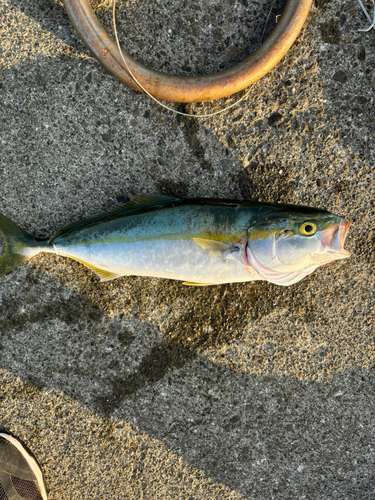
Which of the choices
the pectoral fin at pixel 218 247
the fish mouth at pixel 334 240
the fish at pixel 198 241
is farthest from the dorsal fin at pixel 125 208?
the fish mouth at pixel 334 240

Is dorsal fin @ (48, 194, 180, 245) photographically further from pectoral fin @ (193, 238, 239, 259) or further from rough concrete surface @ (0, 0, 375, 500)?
pectoral fin @ (193, 238, 239, 259)

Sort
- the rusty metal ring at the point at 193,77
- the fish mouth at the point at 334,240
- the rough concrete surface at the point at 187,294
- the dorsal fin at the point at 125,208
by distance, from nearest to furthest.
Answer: the fish mouth at the point at 334,240 < the rusty metal ring at the point at 193,77 < the dorsal fin at the point at 125,208 < the rough concrete surface at the point at 187,294

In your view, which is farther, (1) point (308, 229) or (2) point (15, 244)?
(2) point (15, 244)

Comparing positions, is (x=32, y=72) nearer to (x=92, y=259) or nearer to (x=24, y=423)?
(x=92, y=259)

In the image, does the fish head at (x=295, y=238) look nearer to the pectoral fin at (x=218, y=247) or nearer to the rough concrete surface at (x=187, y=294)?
the pectoral fin at (x=218, y=247)

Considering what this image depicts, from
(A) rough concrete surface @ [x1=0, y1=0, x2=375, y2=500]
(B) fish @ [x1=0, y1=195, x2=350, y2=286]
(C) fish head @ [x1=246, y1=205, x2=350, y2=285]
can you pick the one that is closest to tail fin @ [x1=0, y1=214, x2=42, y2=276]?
(B) fish @ [x1=0, y1=195, x2=350, y2=286]

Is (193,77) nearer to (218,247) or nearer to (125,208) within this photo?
(125,208)

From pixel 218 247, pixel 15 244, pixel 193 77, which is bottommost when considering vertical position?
pixel 15 244

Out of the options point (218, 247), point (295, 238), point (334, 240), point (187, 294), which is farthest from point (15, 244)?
point (334, 240)
